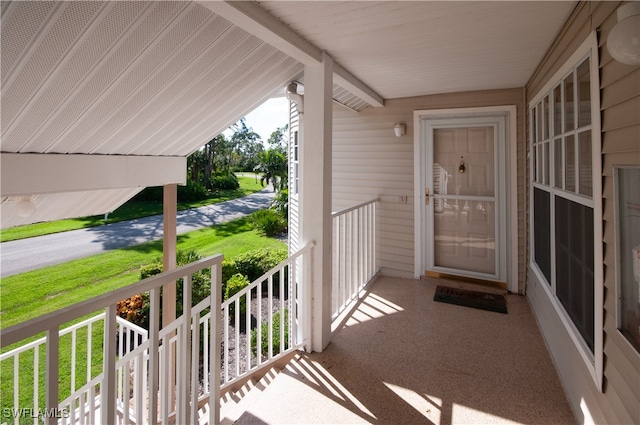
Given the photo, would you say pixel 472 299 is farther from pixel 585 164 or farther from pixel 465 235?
pixel 585 164

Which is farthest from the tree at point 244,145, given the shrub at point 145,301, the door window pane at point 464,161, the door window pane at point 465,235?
the door window pane at point 465,235

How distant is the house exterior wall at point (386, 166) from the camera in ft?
14.9

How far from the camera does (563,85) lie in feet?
7.79

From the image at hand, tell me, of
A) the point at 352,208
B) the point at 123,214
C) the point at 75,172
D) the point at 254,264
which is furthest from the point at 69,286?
the point at 352,208

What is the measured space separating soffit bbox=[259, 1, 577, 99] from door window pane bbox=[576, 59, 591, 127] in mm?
410

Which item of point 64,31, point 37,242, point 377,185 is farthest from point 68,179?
point 37,242

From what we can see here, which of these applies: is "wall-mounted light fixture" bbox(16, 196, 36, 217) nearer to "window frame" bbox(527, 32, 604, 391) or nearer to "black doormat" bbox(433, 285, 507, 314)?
"black doormat" bbox(433, 285, 507, 314)

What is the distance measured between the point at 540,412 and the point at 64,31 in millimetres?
3348

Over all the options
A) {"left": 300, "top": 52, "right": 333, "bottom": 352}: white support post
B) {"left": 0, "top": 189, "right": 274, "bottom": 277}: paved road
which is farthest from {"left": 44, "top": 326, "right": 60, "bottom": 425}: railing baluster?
{"left": 0, "top": 189, "right": 274, "bottom": 277}: paved road

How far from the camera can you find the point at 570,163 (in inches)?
88.0

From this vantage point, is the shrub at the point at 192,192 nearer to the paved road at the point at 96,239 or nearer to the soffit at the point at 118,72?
the paved road at the point at 96,239

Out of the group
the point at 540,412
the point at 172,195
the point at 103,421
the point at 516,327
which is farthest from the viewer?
the point at 172,195

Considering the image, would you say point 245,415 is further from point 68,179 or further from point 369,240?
point 369,240

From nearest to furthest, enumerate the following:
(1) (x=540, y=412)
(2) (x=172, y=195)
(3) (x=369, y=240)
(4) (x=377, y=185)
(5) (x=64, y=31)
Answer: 1. (5) (x=64, y=31)
2. (1) (x=540, y=412)
3. (2) (x=172, y=195)
4. (3) (x=369, y=240)
5. (4) (x=377, y=185)
